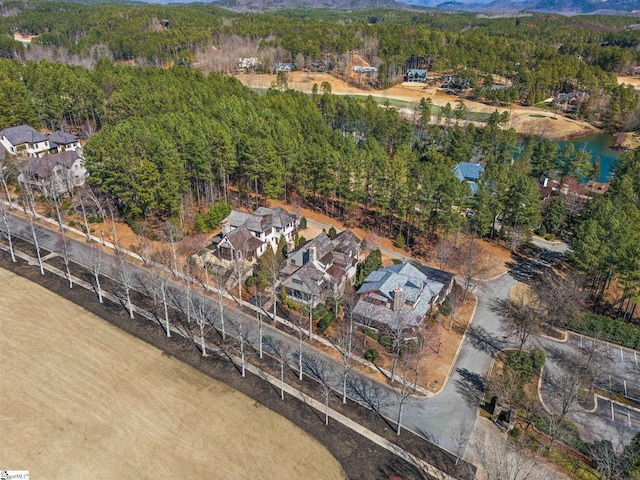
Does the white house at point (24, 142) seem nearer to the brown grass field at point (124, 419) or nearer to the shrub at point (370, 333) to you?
the brown grass field at point (124, 419)

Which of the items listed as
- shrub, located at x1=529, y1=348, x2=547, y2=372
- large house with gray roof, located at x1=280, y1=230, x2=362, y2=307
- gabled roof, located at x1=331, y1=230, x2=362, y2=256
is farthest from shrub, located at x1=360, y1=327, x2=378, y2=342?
shrub, located at x1=529, y1=348, x2=547, y2=372

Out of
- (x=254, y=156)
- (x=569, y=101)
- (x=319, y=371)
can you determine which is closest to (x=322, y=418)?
(x=319, y=371)

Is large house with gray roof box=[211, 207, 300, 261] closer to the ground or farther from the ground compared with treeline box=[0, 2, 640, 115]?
closer to the ground

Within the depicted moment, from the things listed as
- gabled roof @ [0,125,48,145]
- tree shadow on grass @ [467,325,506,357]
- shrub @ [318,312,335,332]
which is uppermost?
gabled roof @ [0,125,48,145]

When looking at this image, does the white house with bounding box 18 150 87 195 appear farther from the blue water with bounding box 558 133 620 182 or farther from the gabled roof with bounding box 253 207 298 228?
the blue water with bounding box 558 133 620 182

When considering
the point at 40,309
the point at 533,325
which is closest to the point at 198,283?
the point at 40,309

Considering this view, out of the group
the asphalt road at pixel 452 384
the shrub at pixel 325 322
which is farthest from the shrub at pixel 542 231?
the shrub at pixel 325 322

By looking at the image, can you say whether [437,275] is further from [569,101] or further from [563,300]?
[569,101]
